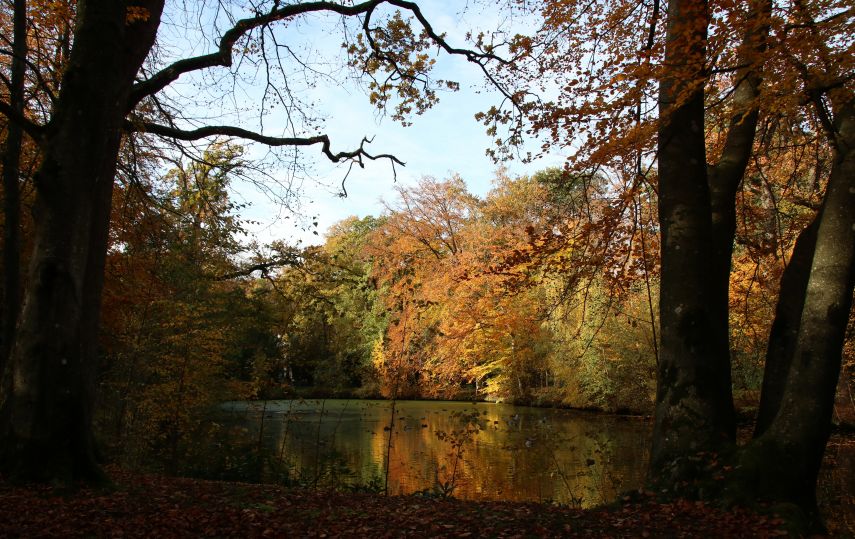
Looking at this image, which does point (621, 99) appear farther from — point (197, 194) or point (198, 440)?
point (198, 440)

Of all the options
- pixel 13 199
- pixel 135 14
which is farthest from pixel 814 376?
pixel 13 199

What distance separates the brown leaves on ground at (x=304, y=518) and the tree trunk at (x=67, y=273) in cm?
36

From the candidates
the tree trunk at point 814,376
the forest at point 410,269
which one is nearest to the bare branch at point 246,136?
the forest at point 410,269

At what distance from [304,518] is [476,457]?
26.2ft

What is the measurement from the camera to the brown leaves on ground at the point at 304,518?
11.4ft

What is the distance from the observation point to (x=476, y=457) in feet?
38.2

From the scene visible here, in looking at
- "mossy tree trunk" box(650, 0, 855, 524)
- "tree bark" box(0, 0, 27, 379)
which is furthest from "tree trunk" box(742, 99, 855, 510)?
"tree bark" box(0, 0, 27, 379)

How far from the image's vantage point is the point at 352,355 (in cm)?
2706

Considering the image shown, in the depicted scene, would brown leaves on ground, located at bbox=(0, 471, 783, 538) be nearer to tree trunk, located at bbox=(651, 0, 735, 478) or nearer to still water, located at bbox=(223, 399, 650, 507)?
tree trunk, located at bbox=(651, 0, 735, 478)

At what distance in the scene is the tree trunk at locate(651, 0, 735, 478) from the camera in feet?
14.3

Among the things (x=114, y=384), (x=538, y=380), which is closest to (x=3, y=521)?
(x=114, y=384)

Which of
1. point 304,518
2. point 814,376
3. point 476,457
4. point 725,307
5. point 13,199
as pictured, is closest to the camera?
point 814,376

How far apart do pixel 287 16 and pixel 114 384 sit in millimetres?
7024

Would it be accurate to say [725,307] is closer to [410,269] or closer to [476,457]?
[410,269]
